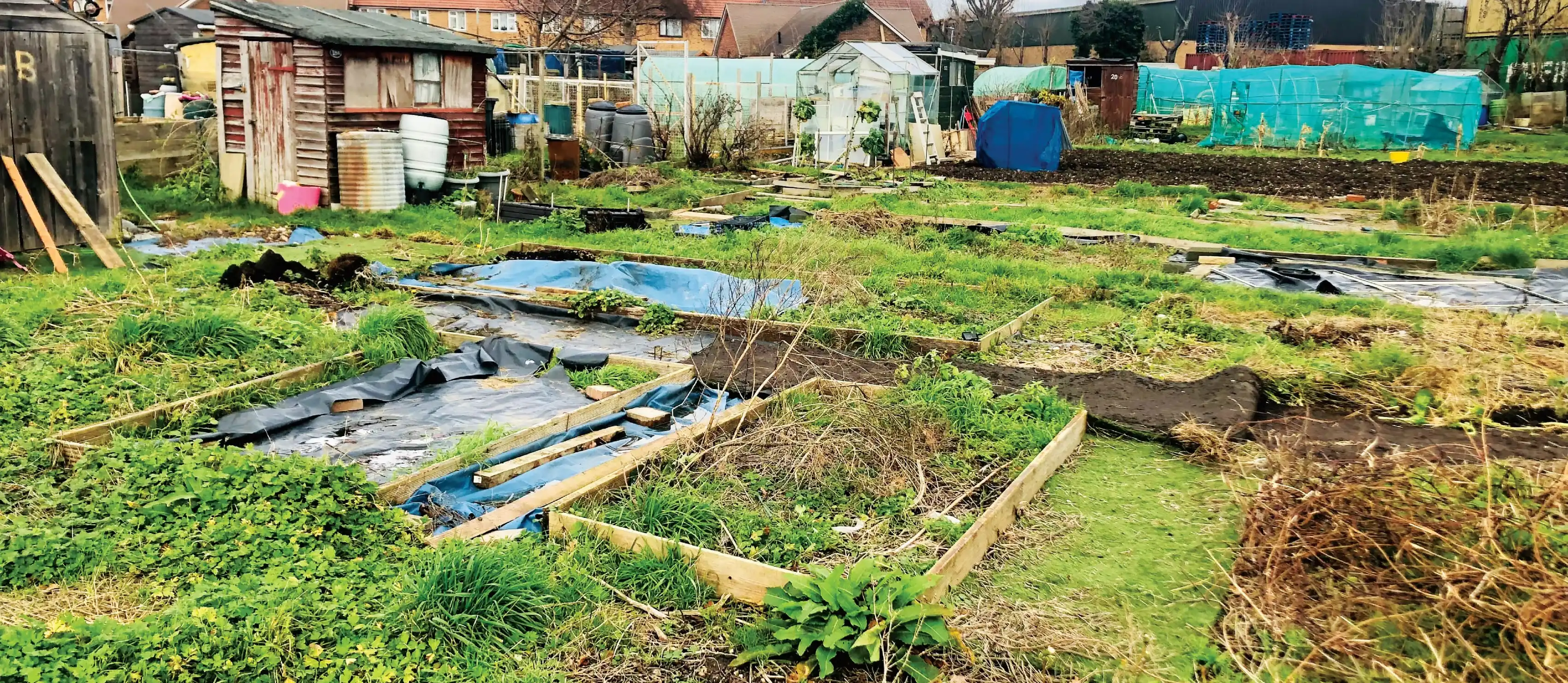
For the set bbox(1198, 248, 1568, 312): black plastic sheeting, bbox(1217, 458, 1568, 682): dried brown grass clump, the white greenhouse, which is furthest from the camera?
the white greenhouse

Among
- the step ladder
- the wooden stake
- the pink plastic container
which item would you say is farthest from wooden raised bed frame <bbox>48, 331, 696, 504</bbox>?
the step ladder

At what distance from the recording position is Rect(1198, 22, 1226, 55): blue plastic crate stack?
57.2 metres

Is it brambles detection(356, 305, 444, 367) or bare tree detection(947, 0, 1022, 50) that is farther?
bare tree detection(947, 0, 1022, 50)

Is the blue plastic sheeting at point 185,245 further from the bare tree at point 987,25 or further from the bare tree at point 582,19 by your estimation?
the bare tree at point 987,25

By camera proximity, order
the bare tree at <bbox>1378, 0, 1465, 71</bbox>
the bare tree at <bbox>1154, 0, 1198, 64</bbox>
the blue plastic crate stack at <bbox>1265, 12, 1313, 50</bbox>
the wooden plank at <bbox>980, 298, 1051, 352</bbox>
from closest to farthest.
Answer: the wooden plank at <bbox>980, 298, 1051, 352</bbox> < the bare tree at <bbox>1378, 0, 1465, 71</bbox> < the blue plastic crate stack at <bbox>1265, 12, 1313, 50</bbox> < the bare tree at <bbox>1154, 0, 1198, 64</bbox>

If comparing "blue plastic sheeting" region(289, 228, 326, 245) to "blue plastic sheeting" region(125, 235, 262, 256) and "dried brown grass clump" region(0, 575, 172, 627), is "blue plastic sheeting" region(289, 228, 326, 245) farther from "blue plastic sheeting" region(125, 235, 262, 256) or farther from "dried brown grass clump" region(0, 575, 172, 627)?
"dried brown grass clump" region(0, 575, 172, 627)

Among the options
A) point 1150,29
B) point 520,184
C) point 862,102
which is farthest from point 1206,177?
point 1150,29

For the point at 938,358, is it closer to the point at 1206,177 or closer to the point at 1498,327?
the point at 1498,327

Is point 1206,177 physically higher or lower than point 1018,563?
higher

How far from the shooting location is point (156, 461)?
4.73 m

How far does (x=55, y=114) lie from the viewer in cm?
1118

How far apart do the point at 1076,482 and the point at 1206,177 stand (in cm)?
1764

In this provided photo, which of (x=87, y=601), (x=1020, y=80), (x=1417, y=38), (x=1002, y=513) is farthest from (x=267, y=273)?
(x=1417, y=38)

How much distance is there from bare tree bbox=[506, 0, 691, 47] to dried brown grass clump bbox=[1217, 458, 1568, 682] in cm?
3284
